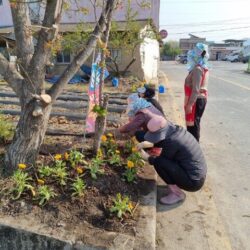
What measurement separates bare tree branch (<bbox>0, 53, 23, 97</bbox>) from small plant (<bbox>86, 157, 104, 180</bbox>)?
107 centimetres

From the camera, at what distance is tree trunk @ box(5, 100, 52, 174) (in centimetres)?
305

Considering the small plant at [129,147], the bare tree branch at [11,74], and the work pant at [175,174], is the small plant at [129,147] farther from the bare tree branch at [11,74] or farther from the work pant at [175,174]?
the bare tree branch at [11,74]

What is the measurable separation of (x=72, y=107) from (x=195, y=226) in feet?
15.5

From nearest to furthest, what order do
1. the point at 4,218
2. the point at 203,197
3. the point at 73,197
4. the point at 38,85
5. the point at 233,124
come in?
the point at 4,218 < the point at 73,197 < the point at 38,85 < the point at 203,197 < the point at 233,124

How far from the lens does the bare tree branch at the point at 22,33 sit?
114 inches

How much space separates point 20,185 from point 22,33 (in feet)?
→ 4.92

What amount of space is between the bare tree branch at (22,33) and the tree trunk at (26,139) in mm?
496

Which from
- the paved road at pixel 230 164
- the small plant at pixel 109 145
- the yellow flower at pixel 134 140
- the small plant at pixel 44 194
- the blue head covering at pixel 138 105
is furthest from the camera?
the yellow flower at pixel 134 140

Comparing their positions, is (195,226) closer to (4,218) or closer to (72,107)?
(4,218)

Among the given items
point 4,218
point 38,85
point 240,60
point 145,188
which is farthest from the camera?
point 240,60

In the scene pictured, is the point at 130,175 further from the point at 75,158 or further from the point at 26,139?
the point at 26,139

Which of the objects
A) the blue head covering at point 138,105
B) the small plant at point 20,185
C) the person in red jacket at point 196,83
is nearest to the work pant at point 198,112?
the person in red jacket at point 196,83

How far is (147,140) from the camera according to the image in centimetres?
318

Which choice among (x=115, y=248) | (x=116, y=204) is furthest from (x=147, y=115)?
(x=115, y=248)
